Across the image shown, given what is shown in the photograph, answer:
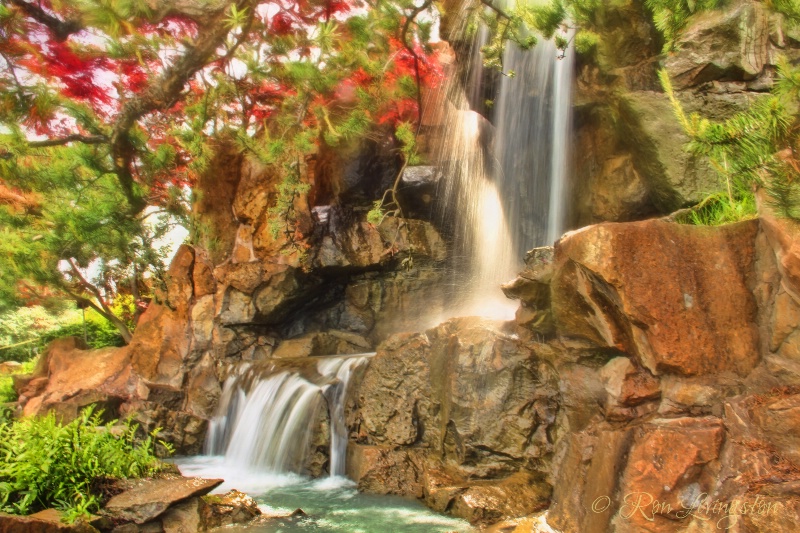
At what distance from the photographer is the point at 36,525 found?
11.2ft

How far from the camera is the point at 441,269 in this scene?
8930 mm

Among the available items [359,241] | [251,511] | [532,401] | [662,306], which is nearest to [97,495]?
[251,511]

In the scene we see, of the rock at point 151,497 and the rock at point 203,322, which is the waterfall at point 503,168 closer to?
the rock at point 203,322

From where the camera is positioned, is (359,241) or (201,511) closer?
(201,511)

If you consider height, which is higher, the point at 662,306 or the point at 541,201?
the point at 541,201

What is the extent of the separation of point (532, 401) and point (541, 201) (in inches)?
146

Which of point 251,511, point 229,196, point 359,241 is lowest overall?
point 251,511

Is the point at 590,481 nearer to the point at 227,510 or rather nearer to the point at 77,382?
the point at 227,510

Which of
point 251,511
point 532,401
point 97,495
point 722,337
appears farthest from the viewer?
point 532,401

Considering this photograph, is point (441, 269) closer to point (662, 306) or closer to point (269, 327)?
point (269, 327)

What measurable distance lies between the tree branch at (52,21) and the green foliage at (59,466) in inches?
152

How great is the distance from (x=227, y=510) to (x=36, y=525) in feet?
4.30

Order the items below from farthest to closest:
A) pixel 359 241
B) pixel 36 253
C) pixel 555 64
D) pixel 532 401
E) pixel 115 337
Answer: pixel 115 337 < pixel 359 241 < pixel 555 64 < pixel 36 253 < pixel 532 401

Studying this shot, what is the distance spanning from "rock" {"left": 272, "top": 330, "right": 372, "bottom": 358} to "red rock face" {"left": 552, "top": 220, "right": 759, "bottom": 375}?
5.45m
